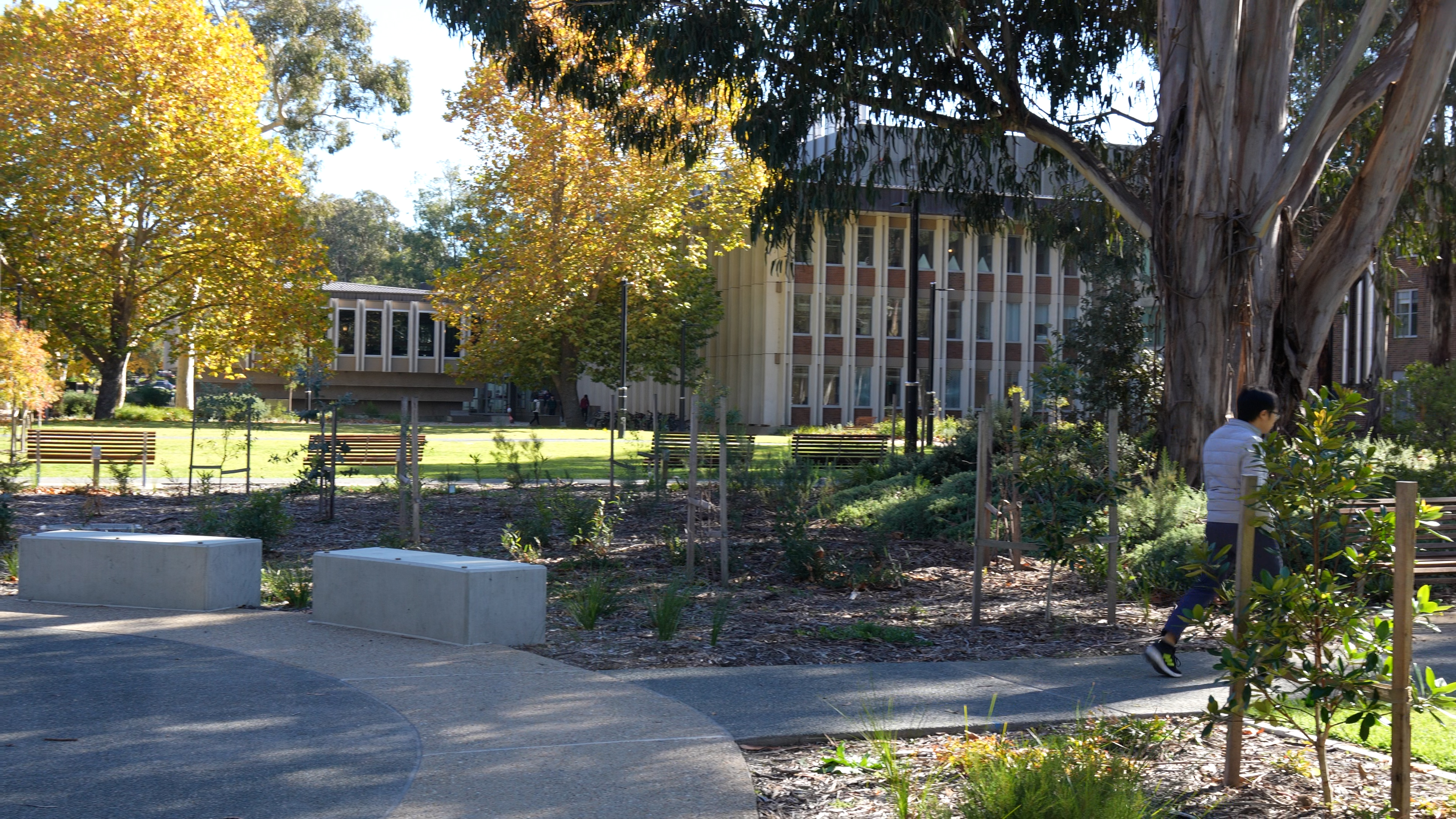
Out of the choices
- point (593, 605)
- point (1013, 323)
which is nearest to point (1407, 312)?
point (1013, 323)

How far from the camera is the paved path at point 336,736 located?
4656 millimetres

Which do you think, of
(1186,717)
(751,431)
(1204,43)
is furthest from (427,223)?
(1186,717)

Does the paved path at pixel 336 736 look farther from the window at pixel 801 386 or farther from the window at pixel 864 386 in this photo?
the window at pixel 864 386

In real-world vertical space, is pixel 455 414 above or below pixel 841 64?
below

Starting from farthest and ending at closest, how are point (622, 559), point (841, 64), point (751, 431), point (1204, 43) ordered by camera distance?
point (751, 431) < point (841, 64) < point (1204, 43) < point (622, 559)

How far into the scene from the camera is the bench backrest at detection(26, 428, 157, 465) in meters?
21.2

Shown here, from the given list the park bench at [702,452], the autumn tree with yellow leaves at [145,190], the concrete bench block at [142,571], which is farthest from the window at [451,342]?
the concrete bench block at [142,571]

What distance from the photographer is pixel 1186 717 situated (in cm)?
615

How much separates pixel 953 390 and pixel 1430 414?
130ft

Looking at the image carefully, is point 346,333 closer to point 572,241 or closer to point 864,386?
point 572,241

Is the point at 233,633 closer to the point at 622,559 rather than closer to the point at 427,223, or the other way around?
the point at 622,559

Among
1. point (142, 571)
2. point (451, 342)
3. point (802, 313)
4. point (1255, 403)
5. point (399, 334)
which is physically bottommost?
point (142, 571)

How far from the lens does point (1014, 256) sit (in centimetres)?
5681

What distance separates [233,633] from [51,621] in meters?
1.41
